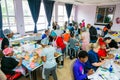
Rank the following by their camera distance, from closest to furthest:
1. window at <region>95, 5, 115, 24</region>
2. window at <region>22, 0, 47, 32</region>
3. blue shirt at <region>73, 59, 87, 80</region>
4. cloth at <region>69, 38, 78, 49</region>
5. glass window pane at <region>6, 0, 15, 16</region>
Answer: blue shirt at <region>73, 59, 87, 80</region>
cloth at <region>69, 38, 78, 49</region>
glass window pane at <region>6, 0, 15, 16</region>
window at <region>22, 0, 47, 32</region>
window at <region>95, 5, 115, 24</region>

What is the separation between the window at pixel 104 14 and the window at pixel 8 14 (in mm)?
7206

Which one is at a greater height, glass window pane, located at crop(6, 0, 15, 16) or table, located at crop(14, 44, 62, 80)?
glass window pane, located at crop(6, 0, 15, 16)

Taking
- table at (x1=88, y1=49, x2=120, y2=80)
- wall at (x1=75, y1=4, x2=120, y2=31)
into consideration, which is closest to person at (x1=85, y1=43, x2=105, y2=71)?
table at (x1=88, y1=49, x2=120, y2=80)

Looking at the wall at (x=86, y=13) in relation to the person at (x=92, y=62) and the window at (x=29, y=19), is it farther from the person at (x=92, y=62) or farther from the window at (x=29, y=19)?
the person at (x=92, y=62)

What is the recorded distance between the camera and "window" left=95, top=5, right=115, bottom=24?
8562 millimetres

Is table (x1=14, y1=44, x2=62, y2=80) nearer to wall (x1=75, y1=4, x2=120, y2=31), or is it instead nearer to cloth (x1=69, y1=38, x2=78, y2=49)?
cloth (x1=69, y1=38, x2=78, y2=49)

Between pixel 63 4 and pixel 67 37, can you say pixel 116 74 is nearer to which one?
pixel 67 37

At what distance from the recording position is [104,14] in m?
8.98

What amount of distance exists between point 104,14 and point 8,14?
303 inches

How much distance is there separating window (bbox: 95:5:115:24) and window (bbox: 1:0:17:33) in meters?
7.21

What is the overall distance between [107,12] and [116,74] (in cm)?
811

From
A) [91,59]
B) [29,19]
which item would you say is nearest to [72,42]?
[91,59]

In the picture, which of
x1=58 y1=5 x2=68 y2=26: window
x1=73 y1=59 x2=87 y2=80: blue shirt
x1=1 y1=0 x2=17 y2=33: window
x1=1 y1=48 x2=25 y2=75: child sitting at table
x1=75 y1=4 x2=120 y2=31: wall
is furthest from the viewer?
x1=75 y1=4 x2=120 y2=31: wall

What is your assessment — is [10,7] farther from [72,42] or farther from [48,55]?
[48,55]
